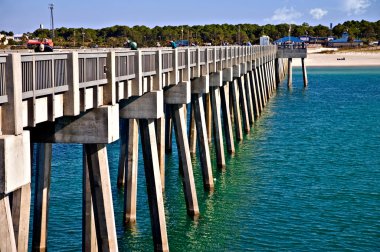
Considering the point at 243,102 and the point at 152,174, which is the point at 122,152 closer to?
the point at 152,174

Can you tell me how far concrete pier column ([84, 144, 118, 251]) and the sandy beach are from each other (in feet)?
547

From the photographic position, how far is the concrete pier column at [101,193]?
562 inches

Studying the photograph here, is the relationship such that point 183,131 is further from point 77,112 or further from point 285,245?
point 77,112

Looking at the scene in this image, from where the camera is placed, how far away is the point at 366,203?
26.5 m

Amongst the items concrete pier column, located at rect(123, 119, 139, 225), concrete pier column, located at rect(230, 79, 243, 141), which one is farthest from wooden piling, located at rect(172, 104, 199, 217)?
concrete pier column, located at rect(230, 79, 243, 141)

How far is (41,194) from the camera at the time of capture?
18.8 meters

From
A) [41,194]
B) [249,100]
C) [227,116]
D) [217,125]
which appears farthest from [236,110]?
[41,194]

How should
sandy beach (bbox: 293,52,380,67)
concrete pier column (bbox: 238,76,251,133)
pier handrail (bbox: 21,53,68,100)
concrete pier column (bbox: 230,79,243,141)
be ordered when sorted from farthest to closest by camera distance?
sandy beach (bbox: 293,52,380,67) → concrete pier column (bbox: 238,76,251,133) → concrete pier column (bbox: 230,79,243,141) → pier handrail (bbox: 21,53,68,100)

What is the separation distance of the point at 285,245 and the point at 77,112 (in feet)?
33.9

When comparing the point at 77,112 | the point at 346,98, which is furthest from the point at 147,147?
the point at 346,98

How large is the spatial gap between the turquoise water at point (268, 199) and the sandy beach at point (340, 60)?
136 metres

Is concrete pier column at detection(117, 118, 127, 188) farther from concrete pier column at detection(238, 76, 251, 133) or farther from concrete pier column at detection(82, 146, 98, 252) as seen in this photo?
concrete pier column at detection(238, 76, 251, 133)

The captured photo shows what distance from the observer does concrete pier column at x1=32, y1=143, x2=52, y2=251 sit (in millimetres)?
18469

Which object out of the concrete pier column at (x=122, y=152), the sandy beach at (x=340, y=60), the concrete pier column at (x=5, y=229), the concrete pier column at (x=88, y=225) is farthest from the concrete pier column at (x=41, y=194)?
the sandy beach at (x=340, y=60)
